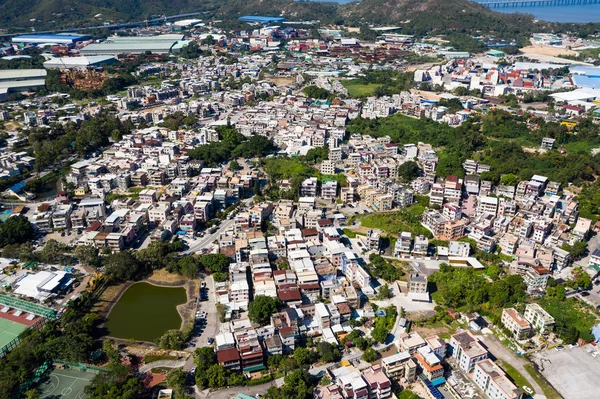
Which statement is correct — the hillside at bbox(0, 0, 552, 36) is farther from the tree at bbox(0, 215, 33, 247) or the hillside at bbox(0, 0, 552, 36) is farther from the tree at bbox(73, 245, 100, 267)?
the tree at bbox(73, 245, 100, 267)

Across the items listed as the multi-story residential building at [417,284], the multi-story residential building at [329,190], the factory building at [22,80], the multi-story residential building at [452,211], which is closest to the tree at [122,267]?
the multi-story residential building at [329,190]

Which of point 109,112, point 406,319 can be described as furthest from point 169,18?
point 406,319

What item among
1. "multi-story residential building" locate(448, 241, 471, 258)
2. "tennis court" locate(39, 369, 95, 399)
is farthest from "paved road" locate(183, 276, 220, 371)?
"multi-story residential building" locate(448, 241, 471, 258)

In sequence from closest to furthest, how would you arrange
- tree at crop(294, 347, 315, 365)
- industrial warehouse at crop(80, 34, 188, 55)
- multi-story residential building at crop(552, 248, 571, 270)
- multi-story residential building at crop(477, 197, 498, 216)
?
tree at crop(294, 347, 315, 365) < multi-story residential building at crop(552, 248, 571, 270) < multi-story residential building at crop(477, 197, 498, 216) < industrial warehouse at crop(80, 34, 188, 55)

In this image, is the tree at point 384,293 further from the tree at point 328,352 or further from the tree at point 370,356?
the tree at point 328,352

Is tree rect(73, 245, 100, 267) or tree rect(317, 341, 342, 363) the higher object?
tree rect(73, 245, 100, 267)

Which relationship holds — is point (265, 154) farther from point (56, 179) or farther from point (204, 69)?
point (204, 69)
